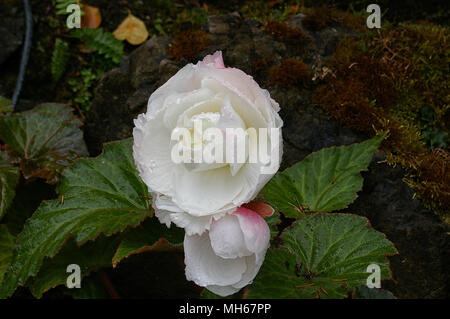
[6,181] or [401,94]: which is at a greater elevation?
[401,94]

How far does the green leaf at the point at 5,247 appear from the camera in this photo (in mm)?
1614

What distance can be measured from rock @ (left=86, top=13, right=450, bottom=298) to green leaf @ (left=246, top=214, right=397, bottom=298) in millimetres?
441

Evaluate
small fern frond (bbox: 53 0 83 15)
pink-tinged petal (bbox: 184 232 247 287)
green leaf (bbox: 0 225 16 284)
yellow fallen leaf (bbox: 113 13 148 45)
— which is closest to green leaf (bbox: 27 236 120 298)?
green leaf (bbox: 0 225 16 284)

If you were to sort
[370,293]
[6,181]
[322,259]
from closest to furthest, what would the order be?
[370,293]
[322,259]
[6,181]

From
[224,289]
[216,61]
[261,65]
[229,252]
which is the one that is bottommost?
[224,289]

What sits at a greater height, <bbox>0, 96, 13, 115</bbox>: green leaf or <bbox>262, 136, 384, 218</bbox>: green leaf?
<bbox>0, 96, 13, 115</bbox>: green leaf

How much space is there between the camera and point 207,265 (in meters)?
0.93

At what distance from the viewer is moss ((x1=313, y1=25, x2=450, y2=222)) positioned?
1.67m

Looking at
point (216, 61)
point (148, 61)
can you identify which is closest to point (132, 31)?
point (148, 61)

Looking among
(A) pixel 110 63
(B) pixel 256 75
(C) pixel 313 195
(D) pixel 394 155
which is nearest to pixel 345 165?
(C) pixel 313 195

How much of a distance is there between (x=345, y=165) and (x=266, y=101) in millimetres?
725

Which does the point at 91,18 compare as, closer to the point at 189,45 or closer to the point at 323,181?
the point at 189,45

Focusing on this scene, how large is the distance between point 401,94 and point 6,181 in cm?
164

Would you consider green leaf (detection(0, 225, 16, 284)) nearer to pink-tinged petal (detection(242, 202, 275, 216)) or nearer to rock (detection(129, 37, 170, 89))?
rock (detection(129, 37, 170, 89))
